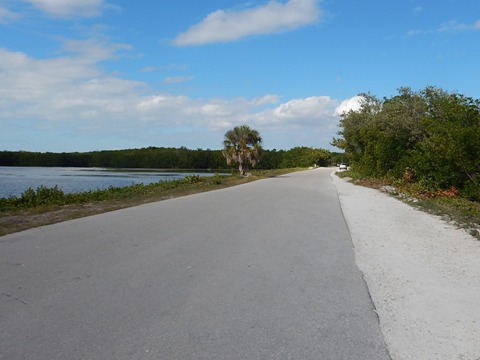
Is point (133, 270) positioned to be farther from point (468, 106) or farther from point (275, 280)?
point (468, 106)

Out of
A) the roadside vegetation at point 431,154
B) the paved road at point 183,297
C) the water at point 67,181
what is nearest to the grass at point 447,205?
the roadside vegetation at point 431,154

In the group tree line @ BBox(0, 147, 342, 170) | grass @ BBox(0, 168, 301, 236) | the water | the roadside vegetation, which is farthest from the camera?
tree line @ BBox(0, 147, 342, 170)

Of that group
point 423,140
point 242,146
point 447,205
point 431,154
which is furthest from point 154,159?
point 447,205

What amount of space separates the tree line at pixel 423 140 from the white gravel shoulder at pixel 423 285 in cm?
590

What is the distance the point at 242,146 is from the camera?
49562 millimetres

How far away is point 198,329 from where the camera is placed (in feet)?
13.6

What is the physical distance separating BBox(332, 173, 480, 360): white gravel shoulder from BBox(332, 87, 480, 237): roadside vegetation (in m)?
1.43

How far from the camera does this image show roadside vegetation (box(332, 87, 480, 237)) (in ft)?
51.1

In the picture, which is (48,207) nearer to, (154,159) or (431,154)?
(431,154)

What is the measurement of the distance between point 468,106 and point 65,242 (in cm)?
1600

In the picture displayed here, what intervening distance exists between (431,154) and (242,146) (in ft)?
106

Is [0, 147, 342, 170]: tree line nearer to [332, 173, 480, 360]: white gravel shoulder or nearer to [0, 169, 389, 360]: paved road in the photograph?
[332, 173, 480, 360]: white gravel shoulder

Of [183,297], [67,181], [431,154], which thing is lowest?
[67,181]

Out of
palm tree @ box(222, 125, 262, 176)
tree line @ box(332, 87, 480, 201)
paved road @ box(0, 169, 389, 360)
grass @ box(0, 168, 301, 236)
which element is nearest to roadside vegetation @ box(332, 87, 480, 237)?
tree line @ box(332, 87, 480, 201)
